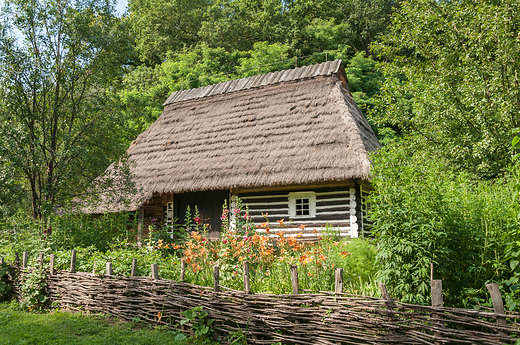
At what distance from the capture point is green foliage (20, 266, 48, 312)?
7328 mm

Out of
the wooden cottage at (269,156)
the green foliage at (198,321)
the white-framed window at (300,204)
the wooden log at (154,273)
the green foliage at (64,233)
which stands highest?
the wooden cottage at (269,156)

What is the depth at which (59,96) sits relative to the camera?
10148 millimetres

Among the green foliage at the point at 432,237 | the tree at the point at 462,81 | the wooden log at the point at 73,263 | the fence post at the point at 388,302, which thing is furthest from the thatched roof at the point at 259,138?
the fence post at the point at 388,302

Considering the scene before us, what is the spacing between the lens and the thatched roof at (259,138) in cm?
1030

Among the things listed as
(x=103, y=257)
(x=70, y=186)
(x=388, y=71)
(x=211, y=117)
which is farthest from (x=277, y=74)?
(x=103, y=257)

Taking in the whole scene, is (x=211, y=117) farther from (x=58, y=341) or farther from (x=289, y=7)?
(x=289, y=7)

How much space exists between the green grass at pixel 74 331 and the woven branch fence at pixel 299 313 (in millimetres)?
230

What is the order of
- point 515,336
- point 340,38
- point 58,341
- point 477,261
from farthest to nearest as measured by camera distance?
point 340,38
point 58,341
point 477,261
point 515,336

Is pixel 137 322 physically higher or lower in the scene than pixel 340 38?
lower

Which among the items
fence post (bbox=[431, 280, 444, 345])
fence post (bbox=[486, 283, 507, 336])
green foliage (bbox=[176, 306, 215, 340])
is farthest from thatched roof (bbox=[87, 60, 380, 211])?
fence post (bbox=[486, 283, 507, 336])

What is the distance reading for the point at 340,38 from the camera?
23.2 metres

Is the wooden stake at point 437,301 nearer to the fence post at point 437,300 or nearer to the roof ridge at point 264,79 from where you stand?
the fence post at point 437,300

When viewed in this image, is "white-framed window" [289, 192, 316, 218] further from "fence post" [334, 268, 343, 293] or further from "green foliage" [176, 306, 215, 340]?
"fence post" [334, 268, 343, 293]

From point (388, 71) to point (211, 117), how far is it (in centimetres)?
627
